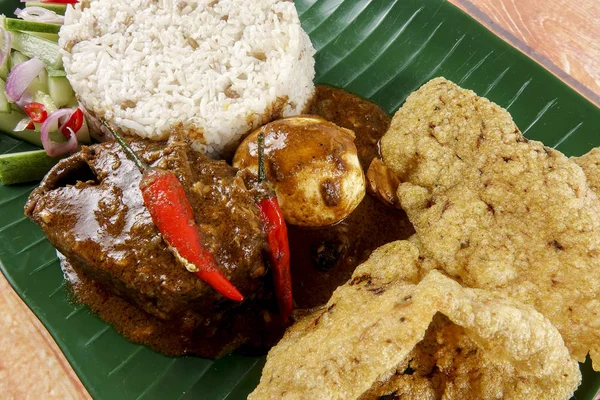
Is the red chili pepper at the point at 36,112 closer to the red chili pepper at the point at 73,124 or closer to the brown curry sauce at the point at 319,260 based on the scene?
the red chili pepper at the point at 73,124

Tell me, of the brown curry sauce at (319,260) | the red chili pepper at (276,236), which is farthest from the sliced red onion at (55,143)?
the red chili pepper at (276,236)

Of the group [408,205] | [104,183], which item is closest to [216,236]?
[104,183]

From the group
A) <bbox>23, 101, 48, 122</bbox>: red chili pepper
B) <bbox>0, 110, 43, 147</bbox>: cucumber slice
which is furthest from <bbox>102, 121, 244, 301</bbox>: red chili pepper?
<bbox>0, 110, 43, 147</bbox>: cucumber slice

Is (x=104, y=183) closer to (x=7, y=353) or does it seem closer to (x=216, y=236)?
(x=216, y=236)

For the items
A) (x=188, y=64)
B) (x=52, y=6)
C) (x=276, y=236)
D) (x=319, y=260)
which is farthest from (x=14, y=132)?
(x=319, y=260)

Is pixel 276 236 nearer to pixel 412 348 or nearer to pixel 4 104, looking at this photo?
pixel 412 348

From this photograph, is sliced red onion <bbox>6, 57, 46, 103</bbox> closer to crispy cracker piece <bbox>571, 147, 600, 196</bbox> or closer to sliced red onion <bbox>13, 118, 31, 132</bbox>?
sliced red onion <bbox>13, 118, 31, 132</bbox>
